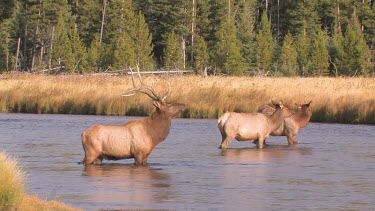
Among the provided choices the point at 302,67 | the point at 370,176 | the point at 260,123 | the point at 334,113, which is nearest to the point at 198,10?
the point at 302,67

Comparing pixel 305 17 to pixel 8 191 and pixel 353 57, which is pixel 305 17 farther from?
pixel 8 191

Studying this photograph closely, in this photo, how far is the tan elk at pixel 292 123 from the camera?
23.2 meters

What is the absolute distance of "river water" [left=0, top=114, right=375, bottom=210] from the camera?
43.2 feet

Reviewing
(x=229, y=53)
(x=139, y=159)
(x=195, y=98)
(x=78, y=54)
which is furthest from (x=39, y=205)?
(x=78, y=54)

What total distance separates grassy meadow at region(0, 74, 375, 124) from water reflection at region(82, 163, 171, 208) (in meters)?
13.7

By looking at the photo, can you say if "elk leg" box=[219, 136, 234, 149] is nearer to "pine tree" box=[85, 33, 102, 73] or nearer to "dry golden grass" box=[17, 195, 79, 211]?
"dry golden grass" box=[17, 195, 79, 211]

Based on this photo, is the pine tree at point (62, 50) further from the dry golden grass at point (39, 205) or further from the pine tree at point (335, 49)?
the dry golden grass at point (39, 205)

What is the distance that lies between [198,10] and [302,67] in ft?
42.5

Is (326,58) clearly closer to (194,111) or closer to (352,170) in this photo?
(194,111)

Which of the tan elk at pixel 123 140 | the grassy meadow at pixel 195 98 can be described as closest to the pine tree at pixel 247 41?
the grassy meadow at pixel 195 98

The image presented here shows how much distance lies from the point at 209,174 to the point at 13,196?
6.16 metres

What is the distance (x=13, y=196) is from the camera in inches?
426

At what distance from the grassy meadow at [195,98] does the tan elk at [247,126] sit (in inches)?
334

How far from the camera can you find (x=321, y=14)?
310 feet
